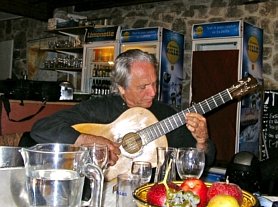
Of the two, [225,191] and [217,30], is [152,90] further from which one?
[217,30]

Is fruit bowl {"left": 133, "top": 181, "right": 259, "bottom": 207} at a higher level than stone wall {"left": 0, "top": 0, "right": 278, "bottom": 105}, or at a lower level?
lower

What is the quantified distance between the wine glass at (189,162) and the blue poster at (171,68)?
3.86 m

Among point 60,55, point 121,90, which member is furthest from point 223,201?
point 60,55

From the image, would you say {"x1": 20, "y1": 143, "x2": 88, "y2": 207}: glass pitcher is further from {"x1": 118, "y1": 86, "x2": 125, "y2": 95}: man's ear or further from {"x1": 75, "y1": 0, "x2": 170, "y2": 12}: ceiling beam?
{"x1": 75, "y1": 0, "x2": 170, "y2": 12}: ceiling beam

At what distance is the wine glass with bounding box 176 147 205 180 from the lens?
4.42 feet

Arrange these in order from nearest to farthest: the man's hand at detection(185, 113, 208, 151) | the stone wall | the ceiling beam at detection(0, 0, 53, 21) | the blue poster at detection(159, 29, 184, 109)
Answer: the man's hand at detection(185, 113, 208, 151) → the stone wall → the blue poster at detection(159, 29, 184, 109) → the ceiling beam at detection(0, 0, 53, 21)

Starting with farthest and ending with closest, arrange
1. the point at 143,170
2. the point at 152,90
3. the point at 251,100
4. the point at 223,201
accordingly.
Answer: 1. the point at 251,100
2. the point at 152,90
3. the point at 143,170
4. the point at 223,201

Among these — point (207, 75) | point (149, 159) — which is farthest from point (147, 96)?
point (207, 75)

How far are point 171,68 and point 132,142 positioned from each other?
3354 mm

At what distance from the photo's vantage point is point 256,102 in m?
4.85

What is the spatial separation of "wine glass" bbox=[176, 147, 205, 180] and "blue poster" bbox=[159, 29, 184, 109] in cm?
386

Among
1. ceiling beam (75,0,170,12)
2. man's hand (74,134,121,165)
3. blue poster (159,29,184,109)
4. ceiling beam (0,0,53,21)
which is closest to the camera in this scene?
man's hand (74,134,121,165)

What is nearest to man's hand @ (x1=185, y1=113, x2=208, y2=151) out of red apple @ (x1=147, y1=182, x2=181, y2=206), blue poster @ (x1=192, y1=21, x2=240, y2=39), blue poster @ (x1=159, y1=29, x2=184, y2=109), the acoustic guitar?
the acoustic guitar

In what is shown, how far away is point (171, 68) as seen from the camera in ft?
17.9
